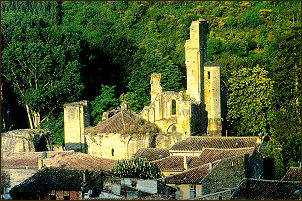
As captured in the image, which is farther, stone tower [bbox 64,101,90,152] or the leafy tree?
the leafy tree

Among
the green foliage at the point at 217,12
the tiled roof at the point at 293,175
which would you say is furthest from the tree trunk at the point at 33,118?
the green foliage at the point at 217,12

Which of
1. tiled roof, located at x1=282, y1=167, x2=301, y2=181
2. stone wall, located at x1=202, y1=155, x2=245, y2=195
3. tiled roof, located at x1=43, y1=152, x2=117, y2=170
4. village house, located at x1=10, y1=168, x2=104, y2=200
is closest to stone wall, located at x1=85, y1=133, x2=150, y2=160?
tiled roof, located at x1=43, y1=152, x2=117, y2=170

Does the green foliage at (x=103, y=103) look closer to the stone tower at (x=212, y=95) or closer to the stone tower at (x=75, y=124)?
the stone tower at (x=75, y=124)

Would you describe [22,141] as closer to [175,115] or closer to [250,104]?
[175,115]

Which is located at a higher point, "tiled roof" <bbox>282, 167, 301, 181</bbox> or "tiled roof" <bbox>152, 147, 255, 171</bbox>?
"tiled roof" <bbox>152, 147, 255, 171</bbox>

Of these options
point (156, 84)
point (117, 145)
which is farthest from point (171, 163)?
point (156, 84)

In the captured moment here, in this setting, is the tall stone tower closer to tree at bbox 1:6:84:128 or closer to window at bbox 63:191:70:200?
tree at bbox 1:6:84:128

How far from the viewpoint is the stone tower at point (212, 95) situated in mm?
49312

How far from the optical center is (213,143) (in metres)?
42.3

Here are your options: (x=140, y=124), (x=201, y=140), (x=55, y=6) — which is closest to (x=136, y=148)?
(x=140, y=124)

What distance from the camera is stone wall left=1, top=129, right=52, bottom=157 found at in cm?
4416

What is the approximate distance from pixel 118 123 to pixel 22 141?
5.70 metres

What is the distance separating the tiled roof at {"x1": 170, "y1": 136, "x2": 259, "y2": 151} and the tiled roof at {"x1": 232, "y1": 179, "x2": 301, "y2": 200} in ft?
28.7

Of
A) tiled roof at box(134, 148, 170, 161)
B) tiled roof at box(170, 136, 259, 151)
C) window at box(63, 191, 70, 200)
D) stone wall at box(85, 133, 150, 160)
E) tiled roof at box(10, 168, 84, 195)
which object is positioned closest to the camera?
window at box(63, 191, 70, 200)
